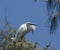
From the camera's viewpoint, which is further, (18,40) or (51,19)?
(18,40)

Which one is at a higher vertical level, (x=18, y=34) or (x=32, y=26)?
(x=32, y=26)

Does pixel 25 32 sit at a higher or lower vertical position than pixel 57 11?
lower

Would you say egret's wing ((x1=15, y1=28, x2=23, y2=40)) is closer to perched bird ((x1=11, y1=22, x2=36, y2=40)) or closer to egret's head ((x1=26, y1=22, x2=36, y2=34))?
perched bird ((x1=11, y1=22, x2=36, y2=40))

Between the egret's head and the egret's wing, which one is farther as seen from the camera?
the egret's wing

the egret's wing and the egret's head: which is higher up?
the egret's head

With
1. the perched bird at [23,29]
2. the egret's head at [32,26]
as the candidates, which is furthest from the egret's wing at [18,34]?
the egret's head at [32,26]

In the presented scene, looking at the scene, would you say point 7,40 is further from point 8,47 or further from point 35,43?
point 35,43

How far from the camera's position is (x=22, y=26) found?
143 inches

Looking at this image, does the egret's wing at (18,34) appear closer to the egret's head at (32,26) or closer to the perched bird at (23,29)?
the perched bird at (23,29)

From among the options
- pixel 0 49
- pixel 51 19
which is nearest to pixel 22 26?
pixel 0 49

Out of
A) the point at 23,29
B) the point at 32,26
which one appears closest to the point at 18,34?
the point at 23,29

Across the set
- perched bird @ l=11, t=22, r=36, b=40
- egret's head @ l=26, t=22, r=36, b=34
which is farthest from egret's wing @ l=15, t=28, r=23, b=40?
egret's head @ l=26, t=22, r=36, b=34

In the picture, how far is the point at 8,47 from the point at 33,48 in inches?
15.1

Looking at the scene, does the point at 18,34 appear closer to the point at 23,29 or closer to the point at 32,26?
the point at 23,29
